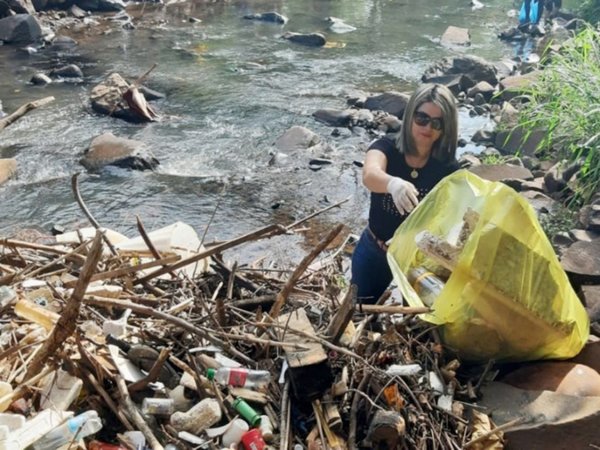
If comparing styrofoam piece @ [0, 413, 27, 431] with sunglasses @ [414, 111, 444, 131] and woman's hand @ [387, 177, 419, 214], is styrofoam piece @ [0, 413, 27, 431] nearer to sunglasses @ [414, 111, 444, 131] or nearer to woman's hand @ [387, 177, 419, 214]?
woman's hand @ [387, 177, 419, 214]

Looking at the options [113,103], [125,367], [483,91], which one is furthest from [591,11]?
[125,367]

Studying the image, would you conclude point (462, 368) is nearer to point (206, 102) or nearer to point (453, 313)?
point (453, 313)

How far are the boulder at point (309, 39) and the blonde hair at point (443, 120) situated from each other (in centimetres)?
1134

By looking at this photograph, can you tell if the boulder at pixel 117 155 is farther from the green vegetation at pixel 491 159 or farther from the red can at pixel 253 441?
the red can at pixel 253 441

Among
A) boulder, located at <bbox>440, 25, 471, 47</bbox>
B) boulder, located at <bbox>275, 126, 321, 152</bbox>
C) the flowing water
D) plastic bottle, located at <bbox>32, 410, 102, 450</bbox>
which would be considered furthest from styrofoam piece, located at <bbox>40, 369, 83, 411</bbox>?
boulder, located at <bbox>440, 25, 471, 47</bbox>

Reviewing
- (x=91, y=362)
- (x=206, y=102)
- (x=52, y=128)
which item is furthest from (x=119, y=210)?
(x=91, y=362)

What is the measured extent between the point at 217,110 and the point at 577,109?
5.98 m

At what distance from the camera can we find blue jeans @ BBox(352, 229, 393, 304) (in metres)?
3.75

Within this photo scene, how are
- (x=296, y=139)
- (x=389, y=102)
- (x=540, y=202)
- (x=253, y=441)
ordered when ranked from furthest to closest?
(x=389, y=102)
(x=296, y=139)
(x=540, y=202)
(x=253, y=441)

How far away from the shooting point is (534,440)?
239 centimetres

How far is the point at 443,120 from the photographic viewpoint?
11.5 ft

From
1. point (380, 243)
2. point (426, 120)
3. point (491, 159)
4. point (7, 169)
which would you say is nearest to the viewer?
point (426, 120)

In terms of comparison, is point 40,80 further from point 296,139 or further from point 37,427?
point 37,427

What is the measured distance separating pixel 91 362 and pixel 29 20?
44.2ft
